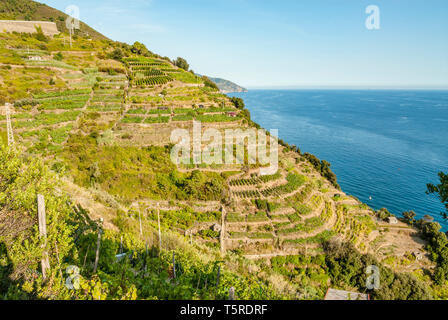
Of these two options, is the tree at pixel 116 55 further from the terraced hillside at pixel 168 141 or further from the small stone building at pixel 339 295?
the small stone building at pixel 339 295

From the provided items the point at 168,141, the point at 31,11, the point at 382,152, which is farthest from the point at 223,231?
the point at 31,11

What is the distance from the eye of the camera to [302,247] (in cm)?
1816

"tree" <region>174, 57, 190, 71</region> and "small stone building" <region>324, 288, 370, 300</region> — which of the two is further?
"tree" <region>174, 57, 190, 71</region>

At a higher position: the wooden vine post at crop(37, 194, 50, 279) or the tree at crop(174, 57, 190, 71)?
the tree at crop(174, 57, 190, 71)

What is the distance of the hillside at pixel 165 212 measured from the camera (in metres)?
6.86

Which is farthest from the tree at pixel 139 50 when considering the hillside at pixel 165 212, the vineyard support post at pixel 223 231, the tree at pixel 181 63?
the vineyard support post at pixel 223 231

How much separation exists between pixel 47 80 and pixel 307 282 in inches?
1555

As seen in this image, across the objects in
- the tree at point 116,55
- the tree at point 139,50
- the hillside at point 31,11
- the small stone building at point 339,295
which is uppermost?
the hillside at point 31,11

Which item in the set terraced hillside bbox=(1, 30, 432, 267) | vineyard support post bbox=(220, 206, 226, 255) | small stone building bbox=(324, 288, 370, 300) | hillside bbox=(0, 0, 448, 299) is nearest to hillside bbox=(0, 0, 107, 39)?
terraced hillside bbox=(1, 30, 432, 267)

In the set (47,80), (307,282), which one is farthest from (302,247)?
(47,80)

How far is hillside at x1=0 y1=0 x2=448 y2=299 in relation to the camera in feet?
22.5

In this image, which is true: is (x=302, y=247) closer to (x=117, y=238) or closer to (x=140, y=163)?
(x=117, y=238)

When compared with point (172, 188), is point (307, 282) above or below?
below

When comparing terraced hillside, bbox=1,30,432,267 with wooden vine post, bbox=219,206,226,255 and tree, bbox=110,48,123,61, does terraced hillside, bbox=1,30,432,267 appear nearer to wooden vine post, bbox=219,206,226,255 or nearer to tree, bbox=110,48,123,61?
wooden vine post, bbox=219,206,226,255
